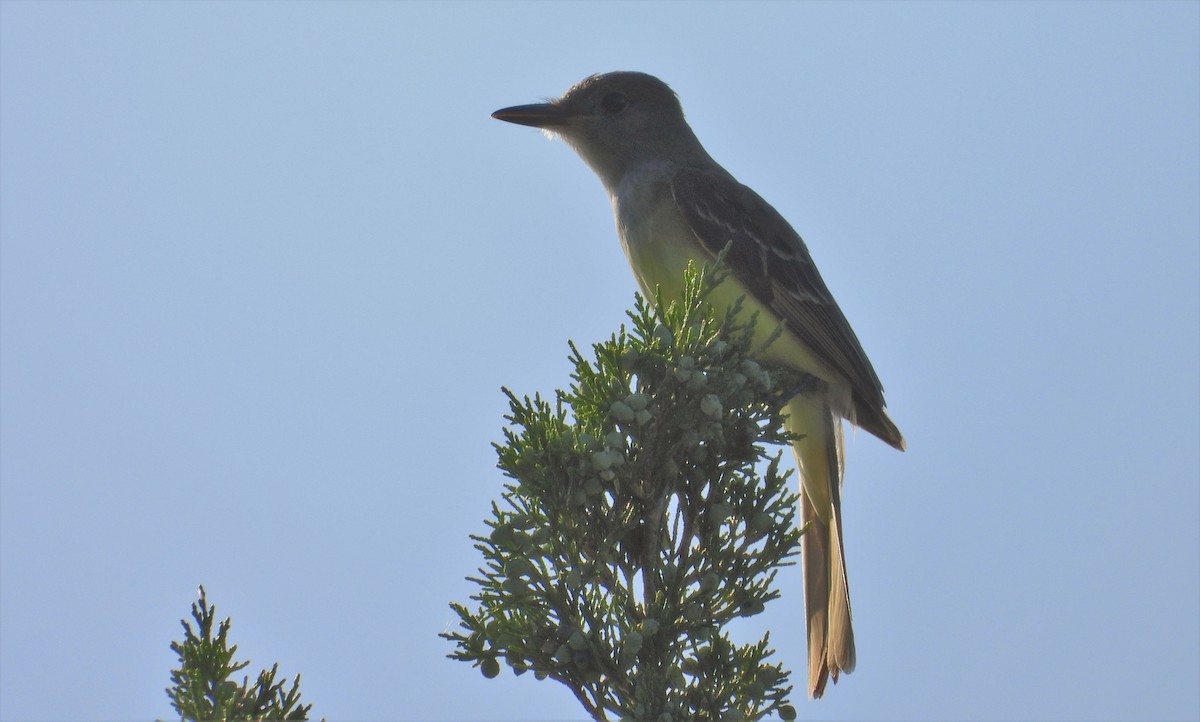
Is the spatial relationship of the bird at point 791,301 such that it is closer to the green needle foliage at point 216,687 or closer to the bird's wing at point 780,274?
the bird's wing at point 780,274

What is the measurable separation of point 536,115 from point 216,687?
4564 millimetres

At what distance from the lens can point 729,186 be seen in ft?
20.9

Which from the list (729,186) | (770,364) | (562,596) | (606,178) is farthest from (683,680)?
(606,178)

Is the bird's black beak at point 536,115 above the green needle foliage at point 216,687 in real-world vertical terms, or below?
above

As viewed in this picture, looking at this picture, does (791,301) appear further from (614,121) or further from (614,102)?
(614,102)

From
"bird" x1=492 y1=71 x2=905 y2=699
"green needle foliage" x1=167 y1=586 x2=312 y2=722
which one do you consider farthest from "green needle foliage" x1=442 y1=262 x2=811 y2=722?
"bird" x1=492 y1=71 x2=905 y2=699

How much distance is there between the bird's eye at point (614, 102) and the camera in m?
7.05

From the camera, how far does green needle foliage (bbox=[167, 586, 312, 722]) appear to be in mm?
2803

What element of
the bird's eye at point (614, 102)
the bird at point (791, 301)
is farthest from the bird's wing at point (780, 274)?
the bird's eye at point (614, 102)

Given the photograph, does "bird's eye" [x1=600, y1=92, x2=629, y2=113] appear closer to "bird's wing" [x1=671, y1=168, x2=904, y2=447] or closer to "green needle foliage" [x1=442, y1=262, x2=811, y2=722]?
"bird's wing" [x1=671, y1=168, x2=904, y2=447]

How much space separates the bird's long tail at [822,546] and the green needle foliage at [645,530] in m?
0.85

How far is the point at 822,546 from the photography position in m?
5.49

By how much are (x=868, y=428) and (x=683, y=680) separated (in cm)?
291

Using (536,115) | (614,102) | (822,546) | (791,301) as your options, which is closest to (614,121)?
(614,102)
